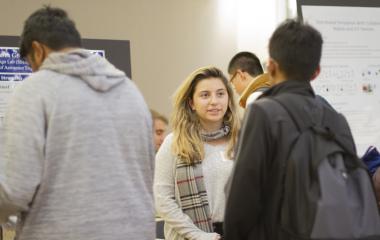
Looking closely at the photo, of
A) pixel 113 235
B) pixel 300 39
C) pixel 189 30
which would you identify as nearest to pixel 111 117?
pixel 113 235

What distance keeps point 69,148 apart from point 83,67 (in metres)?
0.25

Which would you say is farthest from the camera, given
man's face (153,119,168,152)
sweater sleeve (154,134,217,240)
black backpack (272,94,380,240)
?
man's face (153,119,168,152)

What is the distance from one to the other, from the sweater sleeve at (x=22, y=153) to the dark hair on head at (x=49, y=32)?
196 millimetres

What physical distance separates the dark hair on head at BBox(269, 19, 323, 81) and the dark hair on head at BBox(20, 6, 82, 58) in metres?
0.62

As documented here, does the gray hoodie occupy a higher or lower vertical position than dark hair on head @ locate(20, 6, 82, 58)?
lower

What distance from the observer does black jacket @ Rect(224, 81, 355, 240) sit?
148 cm

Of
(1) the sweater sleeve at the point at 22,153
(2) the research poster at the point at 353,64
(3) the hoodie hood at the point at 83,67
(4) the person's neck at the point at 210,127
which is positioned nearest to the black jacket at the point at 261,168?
(3) the hoodie hood at the point at 83,67

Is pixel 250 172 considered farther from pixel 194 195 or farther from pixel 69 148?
pixel 194 195

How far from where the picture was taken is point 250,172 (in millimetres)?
1475

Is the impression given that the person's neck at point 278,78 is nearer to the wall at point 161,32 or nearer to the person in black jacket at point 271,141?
the person in black jacket at point 271,141

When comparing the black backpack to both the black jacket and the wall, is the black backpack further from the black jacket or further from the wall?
the wall

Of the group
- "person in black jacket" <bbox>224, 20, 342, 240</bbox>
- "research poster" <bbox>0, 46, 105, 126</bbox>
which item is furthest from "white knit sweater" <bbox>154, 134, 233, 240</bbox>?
"research poster" <bbox>0, 46, 105, 126</bbox>

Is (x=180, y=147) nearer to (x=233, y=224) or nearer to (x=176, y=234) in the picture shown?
(x=176, y=234)

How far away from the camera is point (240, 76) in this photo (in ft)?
11.2
